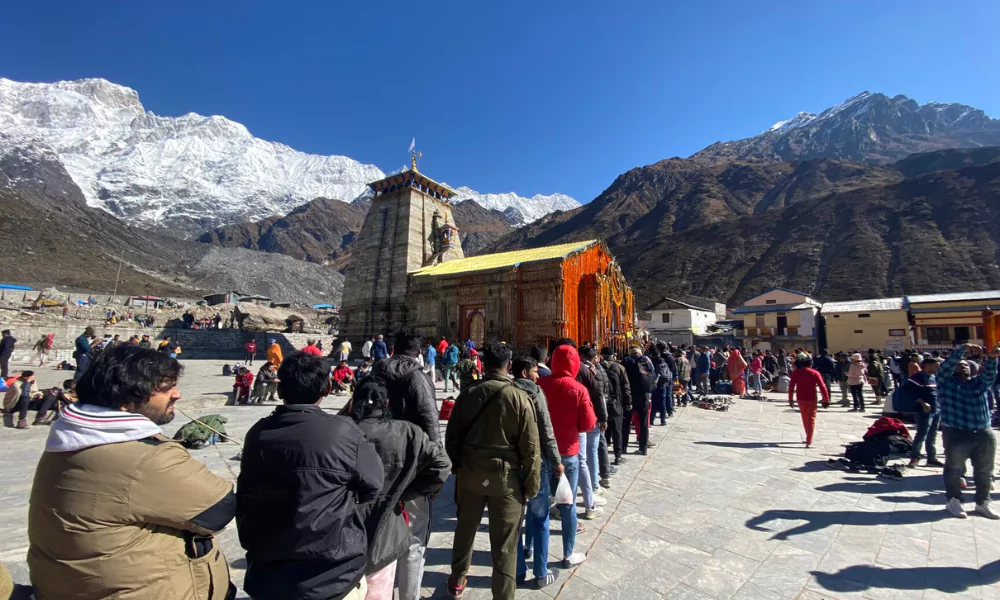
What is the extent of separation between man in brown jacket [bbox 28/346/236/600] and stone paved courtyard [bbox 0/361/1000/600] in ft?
7.00

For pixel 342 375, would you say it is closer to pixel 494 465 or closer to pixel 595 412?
pixel 595 412

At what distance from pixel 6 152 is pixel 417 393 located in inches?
5332

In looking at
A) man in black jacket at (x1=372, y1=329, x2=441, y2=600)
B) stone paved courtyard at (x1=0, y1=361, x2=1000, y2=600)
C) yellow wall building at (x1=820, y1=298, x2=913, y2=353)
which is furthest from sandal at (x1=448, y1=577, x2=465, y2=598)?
yellow wall building at (x1=820, y1=298, x2=913, y2=353)

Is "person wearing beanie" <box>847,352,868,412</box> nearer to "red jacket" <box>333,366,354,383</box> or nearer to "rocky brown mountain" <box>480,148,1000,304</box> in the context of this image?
"red jacket" <box>333,366,354,383</box>

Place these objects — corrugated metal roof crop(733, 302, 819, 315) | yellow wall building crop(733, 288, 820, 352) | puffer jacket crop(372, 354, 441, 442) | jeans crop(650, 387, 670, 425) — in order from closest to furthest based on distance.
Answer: puffer jacket crop(372, 354, 441, 442)
jeans crop(650, 387, 670, 425)
yellow wall building crop(733, 288, 820, 352)
corrugated metal roof crop(733, 302, 819, 315)

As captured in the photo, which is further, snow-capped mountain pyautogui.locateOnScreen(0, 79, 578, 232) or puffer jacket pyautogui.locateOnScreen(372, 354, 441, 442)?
snow-capped mountain pyautogui.locateOnScreen(0, 79, 578, 232)

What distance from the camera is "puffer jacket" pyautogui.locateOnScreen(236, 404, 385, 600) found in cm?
173

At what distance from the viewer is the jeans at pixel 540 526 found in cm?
327

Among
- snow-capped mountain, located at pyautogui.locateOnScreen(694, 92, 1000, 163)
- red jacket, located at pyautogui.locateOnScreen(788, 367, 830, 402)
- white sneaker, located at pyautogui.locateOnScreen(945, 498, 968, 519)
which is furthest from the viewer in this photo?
snow-capped mountain, located at pyautogui.locateOnScreen(694, 92, 1000, 163)

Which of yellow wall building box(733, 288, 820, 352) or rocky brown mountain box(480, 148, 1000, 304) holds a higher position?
rocky brown mountain box(480, 148, 1000, 304)

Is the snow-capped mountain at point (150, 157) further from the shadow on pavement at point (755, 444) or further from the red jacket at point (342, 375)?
the shadow on pavement at point (755, 444)

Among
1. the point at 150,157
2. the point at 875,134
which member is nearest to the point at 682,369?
the point at 875,134

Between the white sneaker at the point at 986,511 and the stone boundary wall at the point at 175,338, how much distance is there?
22.1 m

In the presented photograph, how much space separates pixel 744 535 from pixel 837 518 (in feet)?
4.19
